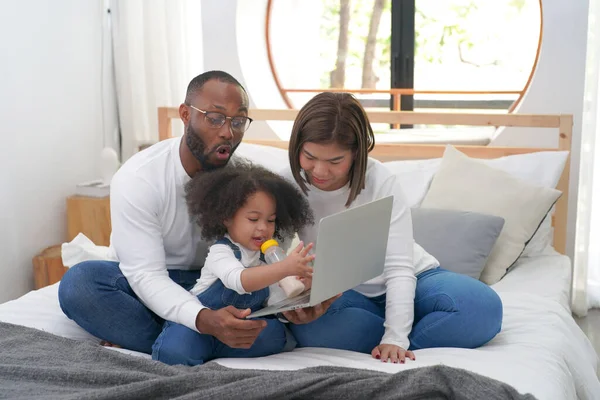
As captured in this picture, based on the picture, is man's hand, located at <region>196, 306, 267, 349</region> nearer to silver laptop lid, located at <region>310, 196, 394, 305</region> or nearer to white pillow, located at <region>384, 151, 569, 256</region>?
silver laptop lid, located at <region>310, 196, 394, 305</region>

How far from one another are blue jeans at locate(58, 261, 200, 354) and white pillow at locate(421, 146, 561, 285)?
44.1 inches

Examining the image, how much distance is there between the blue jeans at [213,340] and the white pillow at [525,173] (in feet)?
3.31

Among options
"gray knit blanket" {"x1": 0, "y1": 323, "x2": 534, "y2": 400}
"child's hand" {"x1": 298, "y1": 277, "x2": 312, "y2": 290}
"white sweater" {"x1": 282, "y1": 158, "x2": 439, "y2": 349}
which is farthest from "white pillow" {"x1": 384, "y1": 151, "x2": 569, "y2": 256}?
"gray knit blanket" {"x1": 0, "y1": 323, "x2": 534, "y2": 400}

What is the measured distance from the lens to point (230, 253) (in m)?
1.80

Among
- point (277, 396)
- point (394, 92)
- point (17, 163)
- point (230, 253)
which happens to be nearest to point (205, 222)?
point (230, 253)

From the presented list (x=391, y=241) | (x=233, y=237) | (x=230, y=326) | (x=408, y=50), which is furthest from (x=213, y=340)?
(x=408, y=50)

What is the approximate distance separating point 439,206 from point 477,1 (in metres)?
2.06

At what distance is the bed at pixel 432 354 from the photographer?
1.45 metres

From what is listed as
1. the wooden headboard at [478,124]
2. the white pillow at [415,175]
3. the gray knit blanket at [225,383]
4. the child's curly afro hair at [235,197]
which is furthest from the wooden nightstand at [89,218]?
the gray knit blanket at [225,383]

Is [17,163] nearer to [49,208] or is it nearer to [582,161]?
[49,208]

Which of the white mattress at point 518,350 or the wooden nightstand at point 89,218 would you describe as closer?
the white mattress at point 518,350

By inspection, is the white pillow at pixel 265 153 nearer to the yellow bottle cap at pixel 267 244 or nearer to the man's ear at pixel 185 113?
the man's ear at pixel 185 113

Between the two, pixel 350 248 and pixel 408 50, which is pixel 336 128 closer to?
pixel 350 248

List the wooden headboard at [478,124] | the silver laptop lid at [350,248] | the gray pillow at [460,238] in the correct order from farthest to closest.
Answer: the wooden headboard at [478,124] → the gray pillow at [460,238] → the silver laptop lid at [350,248]
